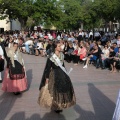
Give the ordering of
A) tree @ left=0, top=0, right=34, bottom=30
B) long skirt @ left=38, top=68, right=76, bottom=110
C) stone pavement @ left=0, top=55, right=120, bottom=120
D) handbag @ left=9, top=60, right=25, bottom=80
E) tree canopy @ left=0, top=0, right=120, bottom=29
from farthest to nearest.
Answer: tree canopy @ left=0, top=0, right=120, bottom=29 → tree @ left=0, top=0, right=34, bottom=30 → handbag @ left=9, top=60, right=25, bottom=80 → stone pavement @ left=0, top=55, right=120, bottom=120 → long skirt @ left=38, top=68, right=76, bottom=110

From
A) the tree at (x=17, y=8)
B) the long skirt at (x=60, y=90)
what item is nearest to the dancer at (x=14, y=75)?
the long skirt at (x=60, y=90)

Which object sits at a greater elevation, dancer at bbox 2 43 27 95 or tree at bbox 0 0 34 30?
tree at bbox 0 0 34 30

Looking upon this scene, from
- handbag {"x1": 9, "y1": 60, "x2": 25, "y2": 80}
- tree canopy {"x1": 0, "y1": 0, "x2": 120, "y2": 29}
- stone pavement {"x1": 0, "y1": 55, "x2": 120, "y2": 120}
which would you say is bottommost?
stone pavement {"x1": 0, "y1": 55, "x2": 120, "y2": 120}

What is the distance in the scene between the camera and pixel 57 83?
20.7 ft

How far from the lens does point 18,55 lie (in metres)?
8.41

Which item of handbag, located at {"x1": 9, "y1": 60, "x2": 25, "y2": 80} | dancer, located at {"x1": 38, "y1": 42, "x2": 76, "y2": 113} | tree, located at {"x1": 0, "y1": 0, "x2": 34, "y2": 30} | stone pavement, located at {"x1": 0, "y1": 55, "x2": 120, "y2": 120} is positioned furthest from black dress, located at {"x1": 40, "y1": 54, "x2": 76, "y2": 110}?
tree, located at {"x1": 0, "y1": 0, "x2": 34, "y2": 30}

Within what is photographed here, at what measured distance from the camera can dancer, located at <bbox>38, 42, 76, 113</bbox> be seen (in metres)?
6.23

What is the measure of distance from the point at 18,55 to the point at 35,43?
12924 mm

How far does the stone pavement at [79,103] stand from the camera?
6466 millimetres

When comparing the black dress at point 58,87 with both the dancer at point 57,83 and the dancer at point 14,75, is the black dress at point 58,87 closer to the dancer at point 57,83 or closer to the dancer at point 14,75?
the dancer at point 57,83

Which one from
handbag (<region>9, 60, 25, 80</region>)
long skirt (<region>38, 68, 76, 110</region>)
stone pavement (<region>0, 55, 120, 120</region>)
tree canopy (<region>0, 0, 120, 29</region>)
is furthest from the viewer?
tree canopy (<region>0, 0, 120, 29</region>)

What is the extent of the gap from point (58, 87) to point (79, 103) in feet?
4.97

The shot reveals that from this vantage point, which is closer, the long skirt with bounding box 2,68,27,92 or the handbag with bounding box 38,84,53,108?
the handbag with bounding box 38,84,53,108

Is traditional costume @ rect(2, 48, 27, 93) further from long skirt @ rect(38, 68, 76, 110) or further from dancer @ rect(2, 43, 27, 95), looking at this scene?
long skirt @ rect(38, 68, 76, 110)
